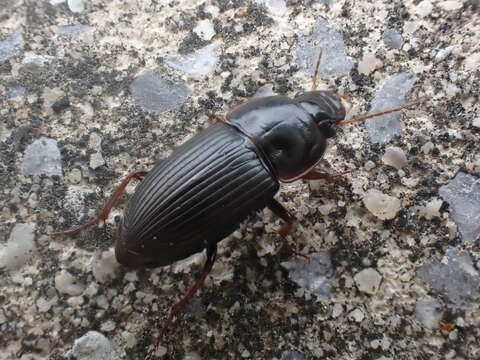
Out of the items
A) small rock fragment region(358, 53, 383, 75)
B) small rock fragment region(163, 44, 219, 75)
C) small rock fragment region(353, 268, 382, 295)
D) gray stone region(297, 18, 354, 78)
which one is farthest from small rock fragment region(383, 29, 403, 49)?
small rock fragment region(353, 268, 382, 295)

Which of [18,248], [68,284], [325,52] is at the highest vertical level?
[325,52]

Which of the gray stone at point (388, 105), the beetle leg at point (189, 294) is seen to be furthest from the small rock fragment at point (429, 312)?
the beetle leg at point (189, 294)

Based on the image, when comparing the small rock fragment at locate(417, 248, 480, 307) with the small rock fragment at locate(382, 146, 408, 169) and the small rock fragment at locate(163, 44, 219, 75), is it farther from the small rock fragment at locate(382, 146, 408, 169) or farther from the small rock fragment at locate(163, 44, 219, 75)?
the small rock fragment at locate(163, 44, 219, 75)

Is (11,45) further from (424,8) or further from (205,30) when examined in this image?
(424,8)

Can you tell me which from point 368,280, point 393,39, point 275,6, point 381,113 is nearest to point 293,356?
point 368,280

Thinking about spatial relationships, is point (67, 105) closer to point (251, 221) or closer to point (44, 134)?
point (44, 134)

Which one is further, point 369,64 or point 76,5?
point 76,5

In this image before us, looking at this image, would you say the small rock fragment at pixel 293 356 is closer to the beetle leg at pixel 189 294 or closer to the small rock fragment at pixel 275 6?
the beetle leg at pixel 189 294
